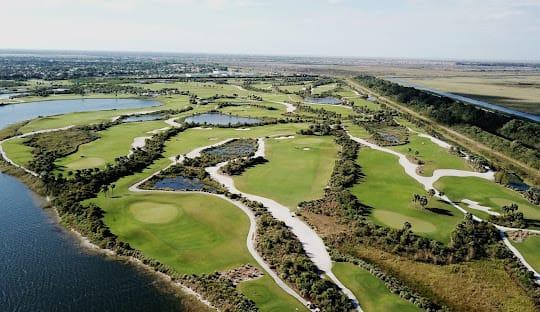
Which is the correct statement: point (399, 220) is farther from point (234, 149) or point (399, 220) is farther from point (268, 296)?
point (234, 149)

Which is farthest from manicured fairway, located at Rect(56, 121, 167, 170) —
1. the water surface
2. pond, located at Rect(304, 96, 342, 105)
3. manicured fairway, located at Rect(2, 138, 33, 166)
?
pond, located at Rect(304, 96, 342, 105)

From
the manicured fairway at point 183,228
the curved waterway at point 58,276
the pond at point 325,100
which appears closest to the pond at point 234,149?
the manicured fairway at point 183,228

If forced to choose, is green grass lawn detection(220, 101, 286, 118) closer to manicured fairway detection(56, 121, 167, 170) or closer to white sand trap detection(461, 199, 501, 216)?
manicured fairway detection(56, 121, 167, 170)

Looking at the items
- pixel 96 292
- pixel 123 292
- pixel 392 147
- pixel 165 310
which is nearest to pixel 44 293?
pixel 96 292

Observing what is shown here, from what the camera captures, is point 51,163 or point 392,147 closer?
point 51,163

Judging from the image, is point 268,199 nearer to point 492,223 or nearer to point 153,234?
point 153,234

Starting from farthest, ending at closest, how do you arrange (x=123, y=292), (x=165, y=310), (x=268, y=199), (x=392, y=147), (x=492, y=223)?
(x=392, y=147) → (x=268, y=199) → (x=492, y=223) → (x=123, y=292) → (x=165, y=310)

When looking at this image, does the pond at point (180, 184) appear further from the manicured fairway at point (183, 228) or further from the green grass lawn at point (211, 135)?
the green grass lawn at point (211, 135)
